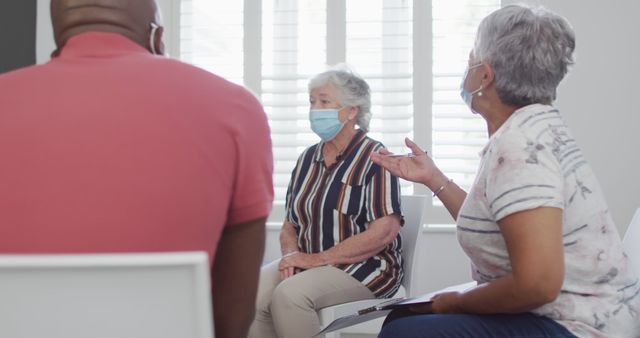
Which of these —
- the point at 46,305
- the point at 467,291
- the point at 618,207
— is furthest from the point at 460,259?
the point at 46,305

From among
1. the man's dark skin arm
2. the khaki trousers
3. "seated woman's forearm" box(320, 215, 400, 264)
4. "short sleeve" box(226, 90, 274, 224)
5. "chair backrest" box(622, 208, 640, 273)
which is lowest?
the khaki trousers

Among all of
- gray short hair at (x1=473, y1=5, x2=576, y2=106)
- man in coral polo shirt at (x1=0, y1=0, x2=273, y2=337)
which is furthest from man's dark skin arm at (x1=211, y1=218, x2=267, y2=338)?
gray short hair at (x1=473, y1=5, x2=576, y2=106)

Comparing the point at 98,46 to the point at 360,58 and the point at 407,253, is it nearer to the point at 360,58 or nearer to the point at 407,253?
the point at 407,253

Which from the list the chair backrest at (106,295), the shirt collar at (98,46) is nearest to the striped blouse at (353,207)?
the shirt collar at (98,46)

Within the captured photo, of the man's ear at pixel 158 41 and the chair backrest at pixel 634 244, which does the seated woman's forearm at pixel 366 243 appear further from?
the man's ear at pixel 158 41

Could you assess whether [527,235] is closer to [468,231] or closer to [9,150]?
[468,231]

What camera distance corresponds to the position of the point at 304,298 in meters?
2.39

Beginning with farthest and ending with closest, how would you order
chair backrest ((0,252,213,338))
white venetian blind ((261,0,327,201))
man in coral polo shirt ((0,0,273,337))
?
white venetian blind ((261,0,327,201)) → man in coral polo shirt ((0,0,273,337)) → chair backrest ((0,252,213,338))

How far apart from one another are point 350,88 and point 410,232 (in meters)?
0.65

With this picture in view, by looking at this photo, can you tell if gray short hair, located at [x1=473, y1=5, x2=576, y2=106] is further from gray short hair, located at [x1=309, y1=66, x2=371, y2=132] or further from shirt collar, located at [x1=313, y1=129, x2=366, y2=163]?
gray short hair, located at [x1=309, y1=66, x2=371, y2=132]

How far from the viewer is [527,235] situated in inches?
49.4

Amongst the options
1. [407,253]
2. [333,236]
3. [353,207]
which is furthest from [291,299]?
[407,253]

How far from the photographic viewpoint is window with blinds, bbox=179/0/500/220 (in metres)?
3.58

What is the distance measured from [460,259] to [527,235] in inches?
94.2
